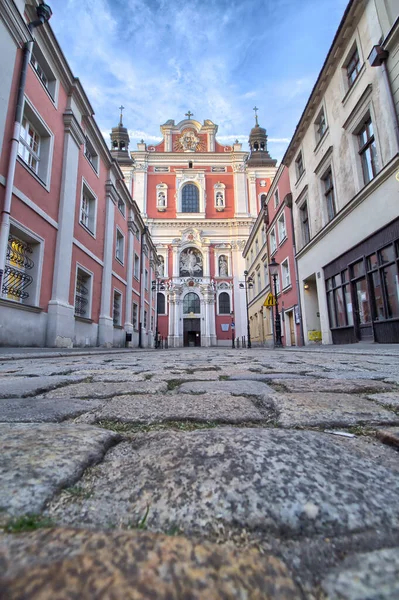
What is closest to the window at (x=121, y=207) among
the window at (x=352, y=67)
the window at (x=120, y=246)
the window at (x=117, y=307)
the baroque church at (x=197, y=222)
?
the window at (x=120, y=246)

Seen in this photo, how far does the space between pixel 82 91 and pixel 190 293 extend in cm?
2411

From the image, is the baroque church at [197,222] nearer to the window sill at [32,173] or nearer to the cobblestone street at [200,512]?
the window sill at [32,173]

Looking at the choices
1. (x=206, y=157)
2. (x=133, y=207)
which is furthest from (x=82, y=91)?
(x=206, y=157)

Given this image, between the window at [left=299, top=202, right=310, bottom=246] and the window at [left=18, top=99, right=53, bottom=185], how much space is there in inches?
379

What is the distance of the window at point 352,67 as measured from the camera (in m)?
9.23

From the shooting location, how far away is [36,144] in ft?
28.3

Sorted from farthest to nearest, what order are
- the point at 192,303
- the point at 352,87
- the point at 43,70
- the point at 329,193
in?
1. the point at 192,303
2. the point at 329,193
3. the point at 352,87
4. the point at 43,70

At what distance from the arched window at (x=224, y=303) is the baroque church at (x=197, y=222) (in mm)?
104

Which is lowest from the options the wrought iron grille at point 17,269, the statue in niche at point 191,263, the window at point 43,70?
the wrought iron grille at point 17,269

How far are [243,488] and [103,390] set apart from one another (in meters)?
1.40

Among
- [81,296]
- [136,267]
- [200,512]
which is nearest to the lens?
[200,512]

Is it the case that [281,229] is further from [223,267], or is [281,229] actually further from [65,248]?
[223,267]

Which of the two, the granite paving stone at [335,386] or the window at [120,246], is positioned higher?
the window at [120,246]

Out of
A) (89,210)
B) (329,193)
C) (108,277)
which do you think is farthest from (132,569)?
(108,277)
